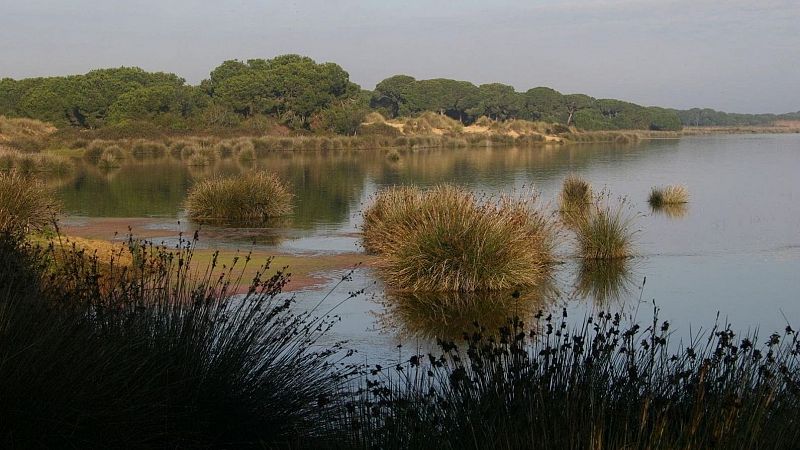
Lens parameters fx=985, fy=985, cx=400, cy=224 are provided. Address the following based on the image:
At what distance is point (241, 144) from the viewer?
2479 inches

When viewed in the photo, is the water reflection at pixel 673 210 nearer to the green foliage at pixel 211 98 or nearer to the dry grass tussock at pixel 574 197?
the dry grass tussock at pixel 574 197

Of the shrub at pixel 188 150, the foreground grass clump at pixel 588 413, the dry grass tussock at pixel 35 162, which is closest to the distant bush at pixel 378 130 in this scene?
the shrub at pixel 188 150

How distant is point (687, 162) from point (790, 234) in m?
33.9

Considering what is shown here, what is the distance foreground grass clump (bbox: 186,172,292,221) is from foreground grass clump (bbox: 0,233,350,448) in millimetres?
16682

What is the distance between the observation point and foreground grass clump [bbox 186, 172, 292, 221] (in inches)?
901

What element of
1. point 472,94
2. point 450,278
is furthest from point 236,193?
point 472,94

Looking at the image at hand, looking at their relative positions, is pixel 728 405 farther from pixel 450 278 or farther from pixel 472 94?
pixel 472 94

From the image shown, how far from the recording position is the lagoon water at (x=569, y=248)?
11.7m

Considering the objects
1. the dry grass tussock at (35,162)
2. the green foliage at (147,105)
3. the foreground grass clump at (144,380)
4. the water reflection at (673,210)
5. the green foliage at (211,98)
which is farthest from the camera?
the green foliage at (211,98)

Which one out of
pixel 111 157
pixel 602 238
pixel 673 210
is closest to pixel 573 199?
pixel 673 210

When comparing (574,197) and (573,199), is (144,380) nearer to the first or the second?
(573,199)

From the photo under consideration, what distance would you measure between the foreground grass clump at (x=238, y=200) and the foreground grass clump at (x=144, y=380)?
1668 centimetres

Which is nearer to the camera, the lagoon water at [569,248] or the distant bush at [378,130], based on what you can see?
the lagoon water at [569,248]

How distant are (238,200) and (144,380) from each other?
59.3 ft
